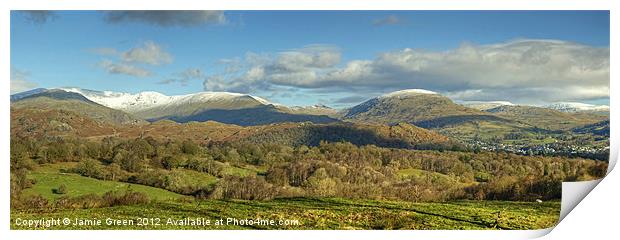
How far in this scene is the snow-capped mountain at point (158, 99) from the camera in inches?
557

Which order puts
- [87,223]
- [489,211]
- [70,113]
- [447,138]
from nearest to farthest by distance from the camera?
[87,223]
[489,211]
[70,113]
[447,138]

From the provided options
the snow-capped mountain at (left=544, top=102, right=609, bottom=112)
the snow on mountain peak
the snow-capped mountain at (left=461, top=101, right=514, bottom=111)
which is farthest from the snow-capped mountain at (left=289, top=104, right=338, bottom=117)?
the snow-capped mountain at (left=544, top=102, right=609, bottom=112)

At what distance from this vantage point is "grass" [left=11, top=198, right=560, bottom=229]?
12.8 metres

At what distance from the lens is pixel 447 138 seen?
15375 mm

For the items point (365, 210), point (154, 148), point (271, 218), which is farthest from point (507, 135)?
point (154, 148)

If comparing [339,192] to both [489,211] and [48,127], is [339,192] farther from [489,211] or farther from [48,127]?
[48,127]

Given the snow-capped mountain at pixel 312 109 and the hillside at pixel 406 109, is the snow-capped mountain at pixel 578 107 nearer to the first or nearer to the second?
the hillside at pixel 406 109

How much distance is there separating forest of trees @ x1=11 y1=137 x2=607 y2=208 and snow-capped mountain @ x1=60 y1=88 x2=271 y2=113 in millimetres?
838

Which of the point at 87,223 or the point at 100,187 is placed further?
the point at 100,187

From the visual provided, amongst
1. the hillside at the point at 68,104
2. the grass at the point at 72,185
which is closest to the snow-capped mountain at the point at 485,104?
the grass at the point at 72,185

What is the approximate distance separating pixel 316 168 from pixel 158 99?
3886 mm

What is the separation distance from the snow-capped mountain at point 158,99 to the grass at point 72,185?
168 centimetres

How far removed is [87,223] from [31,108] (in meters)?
3.11

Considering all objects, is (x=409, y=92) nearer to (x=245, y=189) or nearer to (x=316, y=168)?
(x=316, y=168)
